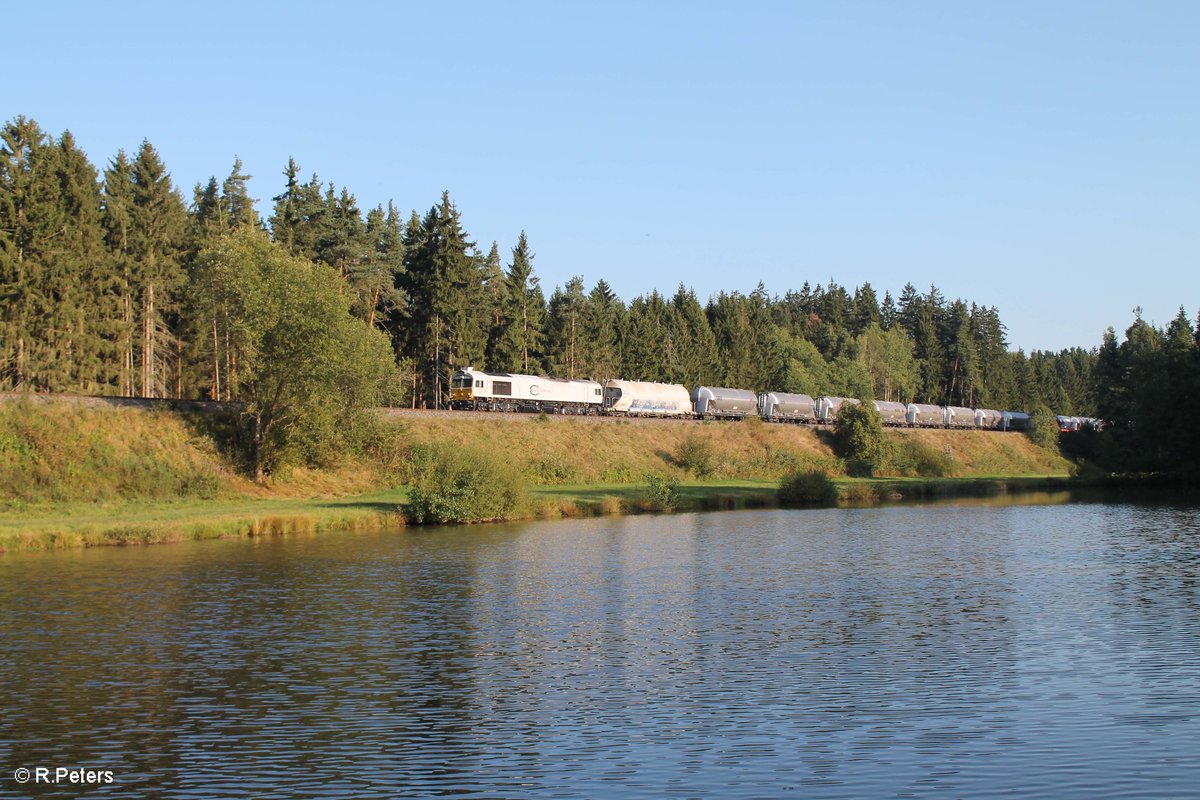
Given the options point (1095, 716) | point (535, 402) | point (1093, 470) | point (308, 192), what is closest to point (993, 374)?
point (1093, 470)

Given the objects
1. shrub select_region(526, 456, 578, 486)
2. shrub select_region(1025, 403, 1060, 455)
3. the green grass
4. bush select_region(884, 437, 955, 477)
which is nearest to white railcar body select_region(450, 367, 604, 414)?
shrub select_region(526, 456, 578, 486)

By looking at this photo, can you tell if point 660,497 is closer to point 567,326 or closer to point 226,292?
point 226,292

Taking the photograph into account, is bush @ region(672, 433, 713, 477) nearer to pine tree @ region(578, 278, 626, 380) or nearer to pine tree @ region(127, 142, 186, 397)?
pine tree @ region(578, 278, 626, 380)

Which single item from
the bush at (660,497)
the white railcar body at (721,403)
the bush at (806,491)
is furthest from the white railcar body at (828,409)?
the bush at (660,497)

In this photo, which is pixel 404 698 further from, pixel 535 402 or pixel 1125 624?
pixel 535 402

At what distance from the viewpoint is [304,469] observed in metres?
69.9

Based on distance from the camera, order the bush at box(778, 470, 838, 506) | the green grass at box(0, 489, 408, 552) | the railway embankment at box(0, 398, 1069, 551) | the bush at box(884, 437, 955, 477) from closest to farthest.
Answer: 1. the green grass at box(0, 489, 408, 552)
2. the railway embankment at box(0, 398, 1069, 551)
3. the bush at box(778, 470, 838, 506)
4. the bush at box(884, 437, 955, 477)

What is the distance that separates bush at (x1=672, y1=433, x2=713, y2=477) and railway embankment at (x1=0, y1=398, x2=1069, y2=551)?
117mm

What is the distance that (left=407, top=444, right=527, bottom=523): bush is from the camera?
2266 inches

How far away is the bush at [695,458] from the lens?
314 feet

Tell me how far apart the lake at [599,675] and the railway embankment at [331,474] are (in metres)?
10.3

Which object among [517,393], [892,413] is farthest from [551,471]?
[892,413]

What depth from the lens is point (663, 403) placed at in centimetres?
11281

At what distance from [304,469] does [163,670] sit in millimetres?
46968
